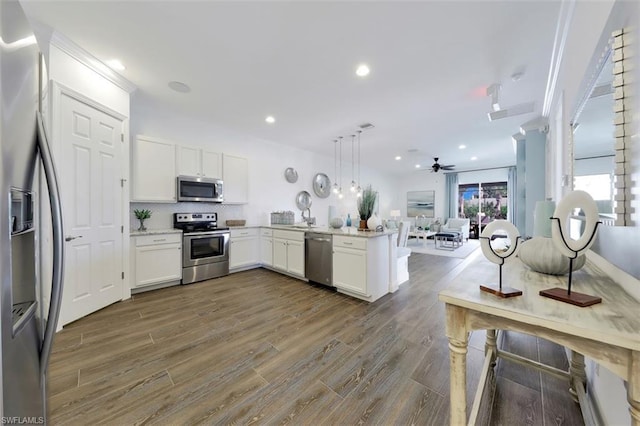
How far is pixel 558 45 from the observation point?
2.25 m

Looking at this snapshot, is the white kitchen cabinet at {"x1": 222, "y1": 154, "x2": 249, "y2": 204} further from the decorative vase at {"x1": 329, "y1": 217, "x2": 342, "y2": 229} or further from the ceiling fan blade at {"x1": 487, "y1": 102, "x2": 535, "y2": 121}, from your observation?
the ceiling fan blade at {"x1": 487, "y1": 102, "x2": 535, "y2": 121}

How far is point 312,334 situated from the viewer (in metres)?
2.24

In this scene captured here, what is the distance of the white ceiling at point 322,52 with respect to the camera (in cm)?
191

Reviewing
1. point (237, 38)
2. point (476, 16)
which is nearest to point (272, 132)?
point (237, 38)

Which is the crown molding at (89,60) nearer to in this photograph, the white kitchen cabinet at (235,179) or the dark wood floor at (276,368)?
the white kitchen cabinet at (235,179)

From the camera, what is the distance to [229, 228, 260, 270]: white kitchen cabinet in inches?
167

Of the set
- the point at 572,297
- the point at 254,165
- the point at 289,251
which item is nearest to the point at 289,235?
the point at 289,251

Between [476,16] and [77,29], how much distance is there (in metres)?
3.51

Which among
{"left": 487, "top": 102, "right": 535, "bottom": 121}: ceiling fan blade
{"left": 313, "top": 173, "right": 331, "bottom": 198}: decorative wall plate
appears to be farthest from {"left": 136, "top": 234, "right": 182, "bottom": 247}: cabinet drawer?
{"left": 487, "top": 102, "right": 535, "bottom": 121}: ceiling fan blade

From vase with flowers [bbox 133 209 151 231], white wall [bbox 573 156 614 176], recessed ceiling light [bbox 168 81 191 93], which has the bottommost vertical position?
vase with flowers [bbox 133 209 151 231]

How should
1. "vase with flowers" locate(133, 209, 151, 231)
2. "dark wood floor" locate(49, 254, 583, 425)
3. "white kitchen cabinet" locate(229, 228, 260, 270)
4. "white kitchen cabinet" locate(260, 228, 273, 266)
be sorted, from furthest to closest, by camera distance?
1. "white kitchen cabinet" locate(260, 228, 273, 266)
2. "white kitchen cabinet" locate(229, 228, 260, 270)
3. "vase with flowers" locate(133, 209, 151, 231)
4. "dark wood floor" locate(49, 254, 583, 425)

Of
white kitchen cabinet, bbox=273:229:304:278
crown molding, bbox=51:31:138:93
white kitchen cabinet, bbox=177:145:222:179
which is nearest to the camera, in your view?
crown molding, bbox=51:31:138:93

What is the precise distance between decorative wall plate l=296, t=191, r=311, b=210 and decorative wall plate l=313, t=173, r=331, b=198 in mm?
344

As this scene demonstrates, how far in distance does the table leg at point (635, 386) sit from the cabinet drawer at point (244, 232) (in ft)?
14.2
